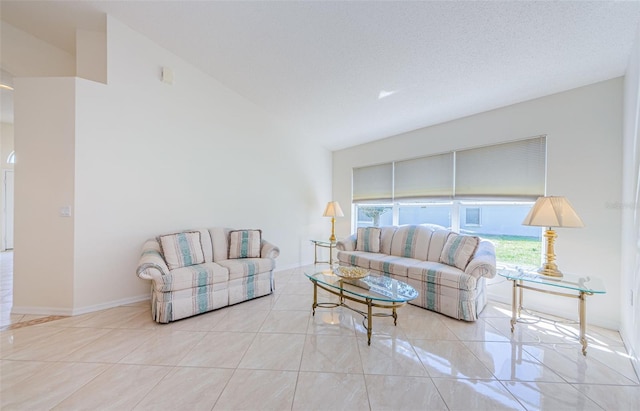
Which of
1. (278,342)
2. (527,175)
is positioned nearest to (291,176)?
(278,342)

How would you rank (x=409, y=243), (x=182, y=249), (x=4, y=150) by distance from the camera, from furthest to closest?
(x=4, y=150) < (x=409, y=243) < (x=182, y=249)

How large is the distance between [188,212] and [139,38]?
7.36 ft

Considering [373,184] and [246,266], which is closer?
[246,266]

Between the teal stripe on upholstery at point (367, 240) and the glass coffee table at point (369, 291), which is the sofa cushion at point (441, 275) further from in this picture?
the teal stripe on upholstery at point (367, 240)

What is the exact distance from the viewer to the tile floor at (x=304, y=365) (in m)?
1.50

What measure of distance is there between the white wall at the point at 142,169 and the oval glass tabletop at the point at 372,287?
2001 millimetres

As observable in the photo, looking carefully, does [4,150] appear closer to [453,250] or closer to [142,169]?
[142,169]

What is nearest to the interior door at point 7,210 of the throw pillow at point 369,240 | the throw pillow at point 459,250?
the throw pillow at point 369,240

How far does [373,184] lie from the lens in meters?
4.95

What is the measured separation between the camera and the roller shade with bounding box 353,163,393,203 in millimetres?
4688

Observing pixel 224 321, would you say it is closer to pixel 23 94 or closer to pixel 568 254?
pixel 23 94

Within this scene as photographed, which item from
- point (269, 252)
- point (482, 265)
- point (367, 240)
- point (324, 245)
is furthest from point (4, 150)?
→ point (482, 265)

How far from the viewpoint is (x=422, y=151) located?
13.5 feet

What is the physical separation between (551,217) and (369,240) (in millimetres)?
2334
